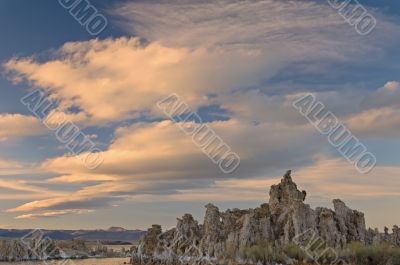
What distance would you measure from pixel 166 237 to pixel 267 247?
204 feet

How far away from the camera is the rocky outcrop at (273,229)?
371ft

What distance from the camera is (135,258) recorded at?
18088 cm

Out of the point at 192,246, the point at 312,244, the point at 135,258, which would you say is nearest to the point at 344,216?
the point at 312,244

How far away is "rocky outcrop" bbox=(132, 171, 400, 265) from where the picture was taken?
4456 inches

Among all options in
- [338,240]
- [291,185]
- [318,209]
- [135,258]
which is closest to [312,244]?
[338,240]

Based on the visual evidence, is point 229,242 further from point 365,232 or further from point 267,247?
point 365,232

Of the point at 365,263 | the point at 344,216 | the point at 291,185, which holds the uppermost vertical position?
the point at 291,185

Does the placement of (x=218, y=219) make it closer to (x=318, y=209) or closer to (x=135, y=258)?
(x=318, y=209)

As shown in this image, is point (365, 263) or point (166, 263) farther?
point (166, 263)

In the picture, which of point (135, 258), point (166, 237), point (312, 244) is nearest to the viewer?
point (312, 244)

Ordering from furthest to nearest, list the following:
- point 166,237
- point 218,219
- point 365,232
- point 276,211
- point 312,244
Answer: point 166,237 → point 218,219 → point 276,211 → point 365,232 → point 312,244

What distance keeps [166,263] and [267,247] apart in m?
46.3

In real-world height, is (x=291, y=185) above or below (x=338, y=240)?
above

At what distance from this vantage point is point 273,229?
121 m
